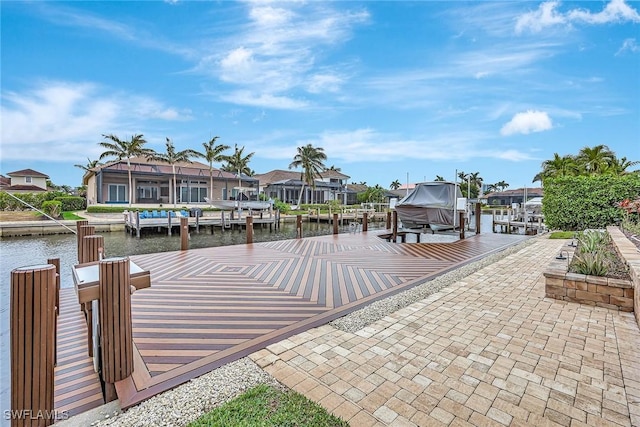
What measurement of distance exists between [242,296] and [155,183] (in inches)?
1079

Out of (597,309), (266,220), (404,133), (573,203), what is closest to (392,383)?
(597,309)

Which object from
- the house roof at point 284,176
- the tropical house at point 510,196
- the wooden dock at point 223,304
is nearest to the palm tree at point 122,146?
the house roof at point 284,176

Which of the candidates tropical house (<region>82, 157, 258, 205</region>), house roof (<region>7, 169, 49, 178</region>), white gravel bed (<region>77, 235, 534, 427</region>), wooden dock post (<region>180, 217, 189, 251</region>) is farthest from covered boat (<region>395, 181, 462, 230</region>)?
house roof (<region>7, 169, 49, 178</region>)

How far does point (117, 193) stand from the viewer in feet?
83.9

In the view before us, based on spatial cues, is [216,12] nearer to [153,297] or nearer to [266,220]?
[153,297]

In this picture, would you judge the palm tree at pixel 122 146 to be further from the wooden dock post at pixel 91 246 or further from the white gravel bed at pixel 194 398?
the white gravel bed at pixel 194 398

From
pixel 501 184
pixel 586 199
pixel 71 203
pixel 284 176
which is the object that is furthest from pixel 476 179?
pixel 71 203

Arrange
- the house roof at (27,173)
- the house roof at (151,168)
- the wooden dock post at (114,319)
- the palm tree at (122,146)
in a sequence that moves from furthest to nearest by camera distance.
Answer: the house roof at (27,173) < the house roof at (151,168) < the palm tree at (122,146) < the wooden dock post at (114,319)

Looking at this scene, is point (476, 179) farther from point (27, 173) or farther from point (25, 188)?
point (27, 173)

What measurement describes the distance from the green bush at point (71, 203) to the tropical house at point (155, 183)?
1133 mm

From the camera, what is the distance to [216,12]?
10250 mm

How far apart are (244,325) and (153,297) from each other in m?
1.72

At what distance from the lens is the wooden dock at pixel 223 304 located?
2.32 meters

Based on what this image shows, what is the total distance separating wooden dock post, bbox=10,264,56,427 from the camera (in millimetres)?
1605
